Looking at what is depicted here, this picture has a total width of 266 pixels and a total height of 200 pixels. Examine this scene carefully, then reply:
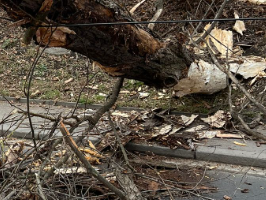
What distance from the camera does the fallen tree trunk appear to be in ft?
10.7

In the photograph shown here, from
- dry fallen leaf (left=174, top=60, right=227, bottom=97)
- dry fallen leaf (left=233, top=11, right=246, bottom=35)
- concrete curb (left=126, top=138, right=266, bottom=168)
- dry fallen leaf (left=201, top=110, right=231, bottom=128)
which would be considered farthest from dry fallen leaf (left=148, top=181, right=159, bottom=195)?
dry fallen leaf (left=233, top=11, right=246, bottom=35)

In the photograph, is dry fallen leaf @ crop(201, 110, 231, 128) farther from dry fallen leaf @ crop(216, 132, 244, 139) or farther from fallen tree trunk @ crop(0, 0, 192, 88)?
fallen tree trunk @ crop(0, 0, 192, 88)

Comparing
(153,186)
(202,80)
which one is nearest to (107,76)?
(202,80)

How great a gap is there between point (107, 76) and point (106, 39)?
3.48 meters

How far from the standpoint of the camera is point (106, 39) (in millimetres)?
3918

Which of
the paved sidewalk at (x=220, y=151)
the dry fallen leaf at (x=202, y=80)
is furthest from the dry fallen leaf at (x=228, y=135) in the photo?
the dry fallen leaf at (x=202, y=80)

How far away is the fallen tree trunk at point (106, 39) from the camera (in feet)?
10.7

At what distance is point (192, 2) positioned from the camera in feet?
26.0

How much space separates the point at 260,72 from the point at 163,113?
5.69 feet

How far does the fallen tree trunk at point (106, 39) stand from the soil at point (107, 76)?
1.11 m

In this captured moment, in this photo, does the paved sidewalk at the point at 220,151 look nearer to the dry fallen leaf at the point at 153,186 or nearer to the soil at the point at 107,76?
the dry fallen leaf at the point at 153,186

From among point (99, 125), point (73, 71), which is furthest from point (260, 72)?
point (73, 71)

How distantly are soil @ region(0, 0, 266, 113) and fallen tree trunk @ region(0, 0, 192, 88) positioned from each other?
1115mm

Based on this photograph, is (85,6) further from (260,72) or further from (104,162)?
(260,72)
